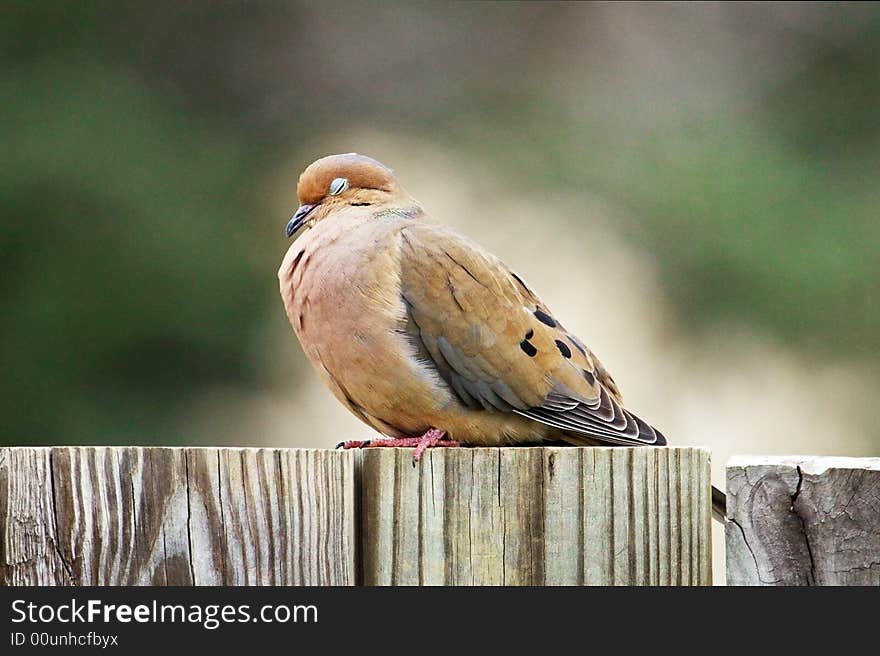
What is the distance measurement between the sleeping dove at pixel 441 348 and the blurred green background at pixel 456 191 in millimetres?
4220

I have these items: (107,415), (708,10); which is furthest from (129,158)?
(708,10)

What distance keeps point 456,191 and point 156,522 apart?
646cm

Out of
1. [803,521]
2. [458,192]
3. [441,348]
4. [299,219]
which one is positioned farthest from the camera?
[458,192]

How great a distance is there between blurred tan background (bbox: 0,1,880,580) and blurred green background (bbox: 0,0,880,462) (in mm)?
15

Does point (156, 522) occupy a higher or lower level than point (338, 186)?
lower

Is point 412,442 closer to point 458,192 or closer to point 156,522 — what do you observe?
point 156,522

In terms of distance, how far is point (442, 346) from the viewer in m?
3.22

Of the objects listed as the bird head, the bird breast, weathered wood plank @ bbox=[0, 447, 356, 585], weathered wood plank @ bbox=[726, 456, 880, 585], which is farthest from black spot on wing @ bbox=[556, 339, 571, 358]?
weathered wood plank @ bbox=[0, 447, 356, 585]

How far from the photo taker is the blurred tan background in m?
7.80

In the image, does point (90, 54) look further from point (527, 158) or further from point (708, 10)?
point (708, 10)

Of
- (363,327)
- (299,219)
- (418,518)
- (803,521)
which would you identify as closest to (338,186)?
(299,219)

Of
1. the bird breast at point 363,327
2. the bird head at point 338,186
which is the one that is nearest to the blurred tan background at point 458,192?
the bird head at point 338,186

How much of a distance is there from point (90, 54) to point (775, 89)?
15.1 feet

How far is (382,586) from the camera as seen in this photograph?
7.97ft
